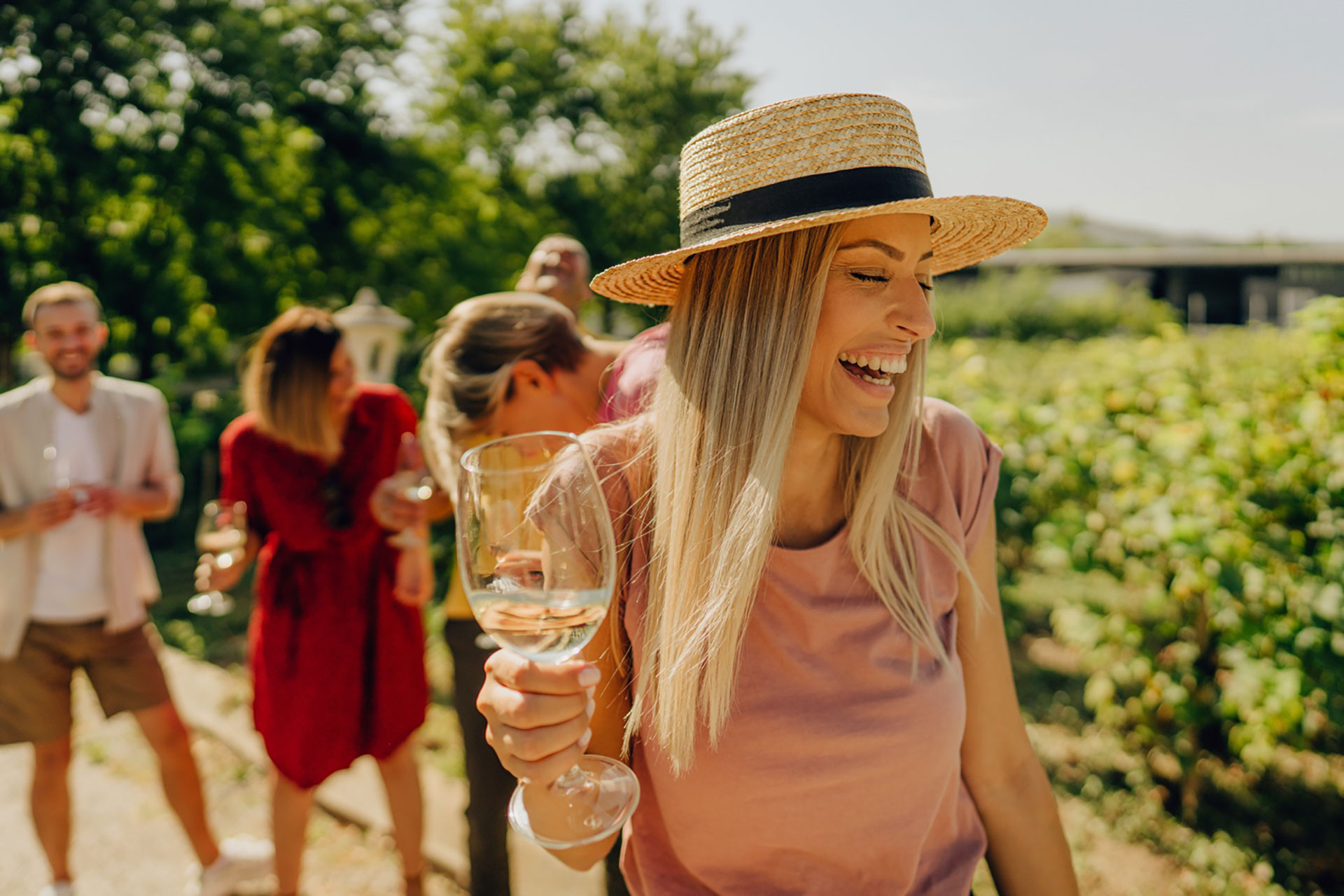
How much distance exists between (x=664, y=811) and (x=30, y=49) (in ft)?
37.0

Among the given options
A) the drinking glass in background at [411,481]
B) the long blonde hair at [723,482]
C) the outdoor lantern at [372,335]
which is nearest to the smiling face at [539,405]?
the drinking glass in background at [411,481]

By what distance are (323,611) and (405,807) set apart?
0.82 meters

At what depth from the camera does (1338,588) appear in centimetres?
280

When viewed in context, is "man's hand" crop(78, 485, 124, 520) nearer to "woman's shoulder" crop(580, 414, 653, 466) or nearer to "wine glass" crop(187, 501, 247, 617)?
"wine glass" crop(187, 501, 247, 617)

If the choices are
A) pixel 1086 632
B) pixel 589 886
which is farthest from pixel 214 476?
pixel 1086 632

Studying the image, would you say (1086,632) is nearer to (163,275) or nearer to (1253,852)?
(1253,852)

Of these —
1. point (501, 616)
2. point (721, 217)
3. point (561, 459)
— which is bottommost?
point (501, 616)

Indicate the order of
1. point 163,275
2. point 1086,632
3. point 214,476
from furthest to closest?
point 163,275 < point 214,476 < point 1086,632

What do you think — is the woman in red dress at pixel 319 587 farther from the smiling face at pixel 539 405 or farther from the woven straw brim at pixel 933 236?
the woven straw brim at pixel 933 236

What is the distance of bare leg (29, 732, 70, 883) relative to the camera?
3.32 metres

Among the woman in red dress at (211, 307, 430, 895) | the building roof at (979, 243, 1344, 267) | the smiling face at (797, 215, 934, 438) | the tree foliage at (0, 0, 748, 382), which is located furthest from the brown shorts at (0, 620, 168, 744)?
the building roof at (979, 243, 1344, 267)

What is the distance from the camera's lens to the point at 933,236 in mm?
A: 1719

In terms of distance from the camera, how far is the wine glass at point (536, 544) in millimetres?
1029

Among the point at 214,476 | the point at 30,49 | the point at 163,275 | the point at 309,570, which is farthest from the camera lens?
the point at 163,275
